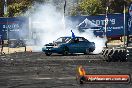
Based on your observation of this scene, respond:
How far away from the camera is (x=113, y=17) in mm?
44906

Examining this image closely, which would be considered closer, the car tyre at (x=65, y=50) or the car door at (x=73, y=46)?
the car tyre at (x=65, y=50)

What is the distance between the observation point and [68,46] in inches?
1217

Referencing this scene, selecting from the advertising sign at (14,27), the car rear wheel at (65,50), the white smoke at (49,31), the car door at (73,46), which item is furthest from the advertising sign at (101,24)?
the car rear wheel at (65,50)

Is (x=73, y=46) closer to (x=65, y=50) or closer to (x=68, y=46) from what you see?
(x=68, y=46)

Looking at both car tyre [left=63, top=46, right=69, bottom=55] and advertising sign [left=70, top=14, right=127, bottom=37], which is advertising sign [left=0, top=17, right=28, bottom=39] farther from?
car tyre [left=63, top=46, right=69, bottom=55]

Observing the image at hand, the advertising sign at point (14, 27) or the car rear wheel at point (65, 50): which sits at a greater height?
the advertising sign at point (14, 27)

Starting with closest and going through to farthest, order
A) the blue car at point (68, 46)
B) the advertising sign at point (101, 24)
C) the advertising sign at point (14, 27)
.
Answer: the blue car at point (68, 46)
the advertising sign at point (101, 24)
the advertising sign at point (14, 27)

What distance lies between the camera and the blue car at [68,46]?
30312 millimetres

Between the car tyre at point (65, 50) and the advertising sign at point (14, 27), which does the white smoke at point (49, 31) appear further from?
the car tyre at point (65, 50)

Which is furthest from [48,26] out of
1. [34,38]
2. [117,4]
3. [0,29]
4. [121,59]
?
[117,4]

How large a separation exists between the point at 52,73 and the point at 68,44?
14089 millimetres

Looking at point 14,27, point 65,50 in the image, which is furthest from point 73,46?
point 14,27

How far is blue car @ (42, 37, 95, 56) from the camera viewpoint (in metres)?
30.3

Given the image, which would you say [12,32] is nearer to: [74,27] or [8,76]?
[74,27]
